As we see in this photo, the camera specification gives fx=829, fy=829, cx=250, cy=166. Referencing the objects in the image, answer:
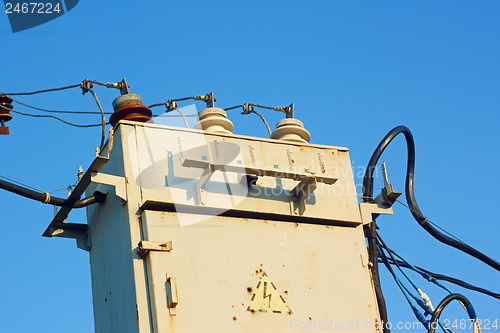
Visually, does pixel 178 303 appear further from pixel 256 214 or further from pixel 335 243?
pixel 335 243

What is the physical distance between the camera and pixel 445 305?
9.23 metres

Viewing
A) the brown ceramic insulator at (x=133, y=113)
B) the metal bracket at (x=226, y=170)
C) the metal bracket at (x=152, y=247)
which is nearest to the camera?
the metal bracket at (x=152, y=247)

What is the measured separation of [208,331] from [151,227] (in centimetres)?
113

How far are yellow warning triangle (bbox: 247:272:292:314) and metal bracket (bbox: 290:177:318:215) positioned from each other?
877 millimetres

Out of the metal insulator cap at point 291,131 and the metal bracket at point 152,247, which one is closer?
the metal bracket at point 152,247

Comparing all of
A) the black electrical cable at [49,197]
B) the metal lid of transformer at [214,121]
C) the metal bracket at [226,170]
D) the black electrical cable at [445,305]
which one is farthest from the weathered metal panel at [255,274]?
the metal lid of transformer at [214,121]

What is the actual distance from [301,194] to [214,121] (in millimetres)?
1281

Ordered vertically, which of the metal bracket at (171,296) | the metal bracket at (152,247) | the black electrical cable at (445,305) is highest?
the metal bracket at (152,247)

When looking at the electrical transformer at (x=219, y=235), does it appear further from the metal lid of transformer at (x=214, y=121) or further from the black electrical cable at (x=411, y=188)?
the black electrical cable at (x=411, y=188)

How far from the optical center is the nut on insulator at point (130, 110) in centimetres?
908

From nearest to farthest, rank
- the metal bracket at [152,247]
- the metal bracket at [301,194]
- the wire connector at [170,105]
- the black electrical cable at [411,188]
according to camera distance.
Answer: the metal bracket at [152,247] < the metal bracket at [301,194] < the wire connector at [170,105] < the black electrical cable at [411,188]

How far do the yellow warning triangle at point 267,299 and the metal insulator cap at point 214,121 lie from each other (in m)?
1.79

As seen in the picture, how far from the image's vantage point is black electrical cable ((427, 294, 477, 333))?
907cm

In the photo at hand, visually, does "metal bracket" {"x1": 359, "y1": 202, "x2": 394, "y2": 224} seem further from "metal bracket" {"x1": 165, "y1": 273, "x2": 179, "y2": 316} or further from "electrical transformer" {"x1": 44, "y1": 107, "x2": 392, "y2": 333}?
"metal bracket" {"x1": 165, "y1": 273, "x2": 179, "y2": 316}
